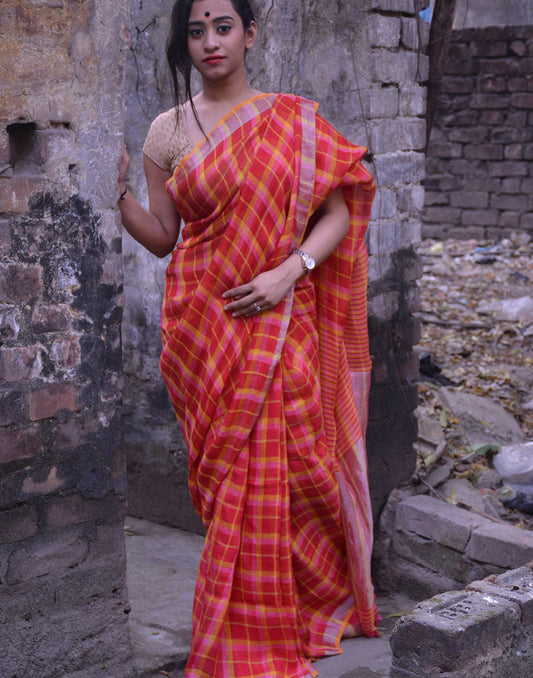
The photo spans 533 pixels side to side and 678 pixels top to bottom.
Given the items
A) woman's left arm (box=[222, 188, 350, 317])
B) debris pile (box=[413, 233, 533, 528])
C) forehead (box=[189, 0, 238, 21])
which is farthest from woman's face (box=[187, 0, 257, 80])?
debris pile (box=[413, 233, 533, 528])

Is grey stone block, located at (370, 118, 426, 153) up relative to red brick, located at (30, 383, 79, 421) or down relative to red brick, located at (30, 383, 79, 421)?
up

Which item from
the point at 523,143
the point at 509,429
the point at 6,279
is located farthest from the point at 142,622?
the point at 523,143

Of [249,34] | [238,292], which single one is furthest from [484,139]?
[238,292]

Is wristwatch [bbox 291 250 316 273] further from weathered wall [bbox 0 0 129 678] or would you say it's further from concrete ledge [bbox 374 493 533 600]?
concrete ledge [bbox 374 493 533 600]

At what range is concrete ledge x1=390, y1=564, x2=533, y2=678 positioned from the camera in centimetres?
235

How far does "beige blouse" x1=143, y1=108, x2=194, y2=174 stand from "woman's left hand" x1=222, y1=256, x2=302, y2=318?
44cm

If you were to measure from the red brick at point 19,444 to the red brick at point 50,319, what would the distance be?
27 cm

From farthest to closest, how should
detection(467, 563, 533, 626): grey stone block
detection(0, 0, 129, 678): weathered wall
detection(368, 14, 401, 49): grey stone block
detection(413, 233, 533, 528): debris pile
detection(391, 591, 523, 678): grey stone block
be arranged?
detection(413, 233, 533, 528): debris pile < detection(368, 14, 401, 49): grey stone block < detection(467, 563, 533, 626): grey stone block < detection(0, 0, 129, 678): weathered wall < detection(391, 591, 523, 678): grey stone block

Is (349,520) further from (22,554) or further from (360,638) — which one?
(22,554)

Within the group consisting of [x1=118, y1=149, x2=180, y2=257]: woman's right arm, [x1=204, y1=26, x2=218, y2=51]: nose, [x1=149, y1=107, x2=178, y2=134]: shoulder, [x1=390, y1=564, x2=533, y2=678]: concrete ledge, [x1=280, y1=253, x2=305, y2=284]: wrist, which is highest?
[x1=204, y1=26, x2=218, y2=51]: nose

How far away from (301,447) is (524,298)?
5.16 meters

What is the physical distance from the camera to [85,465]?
2680 mm

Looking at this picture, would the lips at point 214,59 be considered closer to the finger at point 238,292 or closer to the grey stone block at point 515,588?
the finger at point 238,292

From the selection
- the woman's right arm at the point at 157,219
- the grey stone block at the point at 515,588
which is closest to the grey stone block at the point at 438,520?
the grey stone block at the point at 515,588
